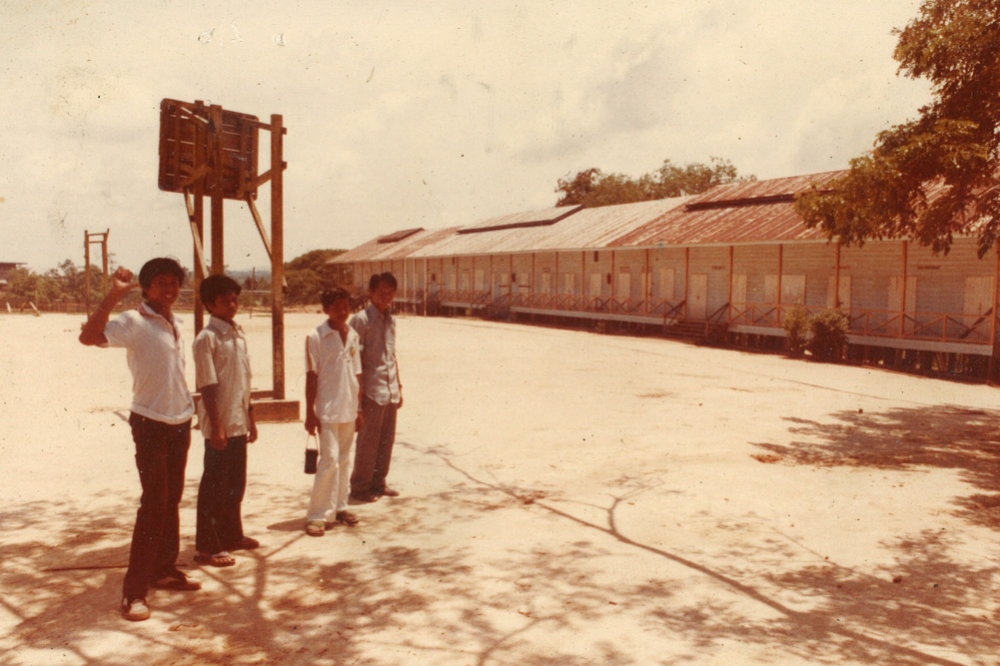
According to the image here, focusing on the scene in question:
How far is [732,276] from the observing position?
2459 centimetres

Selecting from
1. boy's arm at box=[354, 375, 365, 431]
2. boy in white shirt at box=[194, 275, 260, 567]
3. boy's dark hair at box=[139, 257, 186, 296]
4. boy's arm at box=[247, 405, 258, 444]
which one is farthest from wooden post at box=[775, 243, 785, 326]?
boy's dark hair at box=[139, 257, 186, 296]

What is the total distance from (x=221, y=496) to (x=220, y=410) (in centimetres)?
56

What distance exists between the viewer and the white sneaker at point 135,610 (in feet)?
12.9

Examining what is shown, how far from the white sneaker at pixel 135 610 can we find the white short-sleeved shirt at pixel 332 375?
171 centimetres

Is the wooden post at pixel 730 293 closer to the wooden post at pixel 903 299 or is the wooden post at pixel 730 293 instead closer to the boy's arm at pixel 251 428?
the wooden post at pixel 903 299

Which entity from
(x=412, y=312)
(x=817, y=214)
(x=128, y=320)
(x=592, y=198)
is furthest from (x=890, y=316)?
(x=592, y=198)

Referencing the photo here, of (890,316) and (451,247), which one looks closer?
(890,316)

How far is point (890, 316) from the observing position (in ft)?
65.9

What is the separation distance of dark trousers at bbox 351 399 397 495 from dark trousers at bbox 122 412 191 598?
1.89 metres

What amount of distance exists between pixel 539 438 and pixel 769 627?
5.01 m

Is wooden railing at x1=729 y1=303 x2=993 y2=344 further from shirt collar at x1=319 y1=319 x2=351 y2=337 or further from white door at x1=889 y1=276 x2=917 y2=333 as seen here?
shirt collar at x1=319 y1=319 x2=351 y2=337

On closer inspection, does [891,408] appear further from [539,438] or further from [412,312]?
[412,312]

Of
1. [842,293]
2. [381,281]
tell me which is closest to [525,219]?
[842,293]

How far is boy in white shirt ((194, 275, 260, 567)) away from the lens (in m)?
4.66
